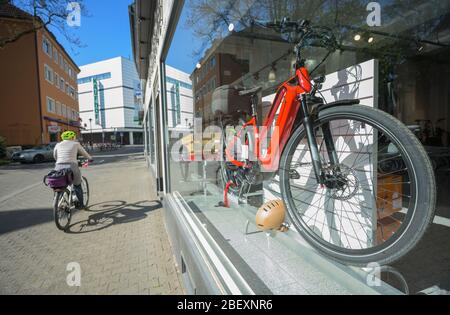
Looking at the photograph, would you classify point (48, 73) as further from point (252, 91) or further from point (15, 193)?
point (252, 91)

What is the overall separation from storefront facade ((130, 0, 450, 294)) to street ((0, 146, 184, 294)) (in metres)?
0.42

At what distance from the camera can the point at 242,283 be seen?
146cm

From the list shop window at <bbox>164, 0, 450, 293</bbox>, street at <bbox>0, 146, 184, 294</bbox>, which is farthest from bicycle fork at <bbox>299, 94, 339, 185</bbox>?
street at <bbox>0, 146, 184, 294</bbox>

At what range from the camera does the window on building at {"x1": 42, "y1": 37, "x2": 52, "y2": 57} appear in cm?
2355

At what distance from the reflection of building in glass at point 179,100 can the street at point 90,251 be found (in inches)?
65.6

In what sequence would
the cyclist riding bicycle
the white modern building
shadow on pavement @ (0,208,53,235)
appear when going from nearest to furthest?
shadow on pavement @ (0,208,53,235) < the cyclist riding bicycle < the white modern building

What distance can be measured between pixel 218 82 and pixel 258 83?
2.38 feet

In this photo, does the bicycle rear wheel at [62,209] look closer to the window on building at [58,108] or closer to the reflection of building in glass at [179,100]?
the reflection of building in glass at [179,100]

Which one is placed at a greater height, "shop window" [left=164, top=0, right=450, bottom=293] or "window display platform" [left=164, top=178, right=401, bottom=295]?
"shop window" [left=164, top=0, right=450, bottom=293]

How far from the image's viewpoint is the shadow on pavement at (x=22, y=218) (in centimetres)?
395

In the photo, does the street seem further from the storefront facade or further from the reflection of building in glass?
the reflection of building in glass

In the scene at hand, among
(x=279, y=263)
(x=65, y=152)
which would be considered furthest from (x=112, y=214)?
(x=279, y=263)

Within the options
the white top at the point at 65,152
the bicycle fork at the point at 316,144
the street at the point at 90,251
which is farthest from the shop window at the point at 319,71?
the white top at the point at 65,152

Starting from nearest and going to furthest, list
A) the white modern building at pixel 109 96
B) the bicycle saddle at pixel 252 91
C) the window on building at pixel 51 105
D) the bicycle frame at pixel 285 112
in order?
the bicycle frame at pixel 285 112
the bicycle saddle at pixel 252 91
the window on building at pixel 51 105
the white modern building at pixel 109 96
